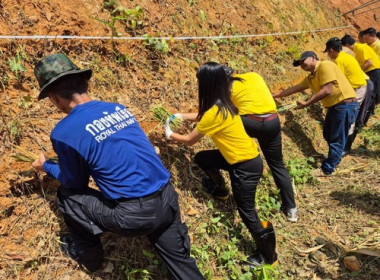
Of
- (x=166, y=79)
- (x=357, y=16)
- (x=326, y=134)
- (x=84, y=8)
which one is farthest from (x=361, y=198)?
(x=357, y=16)

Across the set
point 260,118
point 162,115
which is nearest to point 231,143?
point 260,118

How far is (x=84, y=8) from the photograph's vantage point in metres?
4.15

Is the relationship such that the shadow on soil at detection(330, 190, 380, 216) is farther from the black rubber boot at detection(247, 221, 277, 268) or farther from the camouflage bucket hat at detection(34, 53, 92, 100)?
the camouflage bucket hat at detection(34, 53, 92, 100)

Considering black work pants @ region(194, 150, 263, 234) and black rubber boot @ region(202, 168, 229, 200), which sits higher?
black work pants @ region(194, 150, 263, 234)

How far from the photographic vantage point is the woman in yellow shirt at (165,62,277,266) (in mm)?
3062

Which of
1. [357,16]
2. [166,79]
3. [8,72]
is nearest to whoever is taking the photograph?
[8,72]

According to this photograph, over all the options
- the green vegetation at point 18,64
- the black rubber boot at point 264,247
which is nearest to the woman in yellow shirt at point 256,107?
the black rubber boot at point 264,247

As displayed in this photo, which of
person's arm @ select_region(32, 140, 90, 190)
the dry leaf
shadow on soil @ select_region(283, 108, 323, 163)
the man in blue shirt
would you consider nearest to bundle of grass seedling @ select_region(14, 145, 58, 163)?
the man in blue shirt

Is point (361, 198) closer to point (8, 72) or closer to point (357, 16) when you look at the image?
point (8, 72)

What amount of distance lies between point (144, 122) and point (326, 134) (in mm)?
3476

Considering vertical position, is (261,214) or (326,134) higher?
(326,134)

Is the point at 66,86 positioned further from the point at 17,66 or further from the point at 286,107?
the point at 286,107

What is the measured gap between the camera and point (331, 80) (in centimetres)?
497

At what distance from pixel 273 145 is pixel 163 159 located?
1371mm
